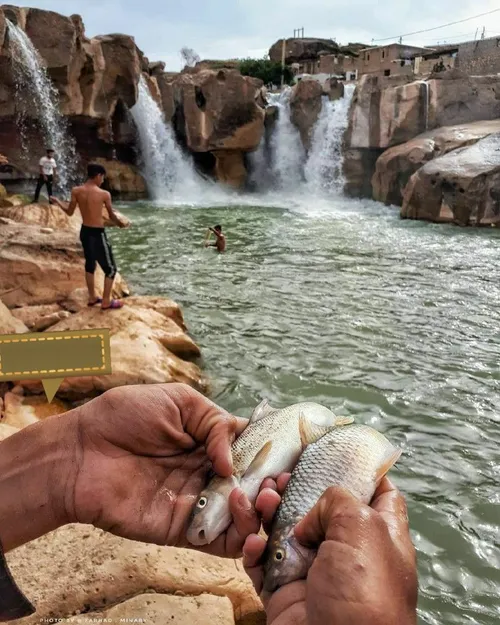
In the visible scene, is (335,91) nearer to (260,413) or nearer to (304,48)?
(260,413)

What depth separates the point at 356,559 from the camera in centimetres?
161

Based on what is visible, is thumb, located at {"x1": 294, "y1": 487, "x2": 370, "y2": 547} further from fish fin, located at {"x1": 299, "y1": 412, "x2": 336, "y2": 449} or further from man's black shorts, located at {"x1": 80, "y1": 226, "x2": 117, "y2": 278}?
man's black shorts, located at {"x1": 80, "y1": 226, "x2": 117, "y2": 278}

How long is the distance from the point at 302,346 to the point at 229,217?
14067 millimetres

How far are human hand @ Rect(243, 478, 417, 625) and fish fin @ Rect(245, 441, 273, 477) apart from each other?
618 millimetres

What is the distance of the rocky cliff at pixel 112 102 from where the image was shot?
20484 mm

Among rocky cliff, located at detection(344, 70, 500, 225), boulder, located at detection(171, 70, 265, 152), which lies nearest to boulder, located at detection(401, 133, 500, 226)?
rocky cliff, located at detection(344, 70, 500, 225)

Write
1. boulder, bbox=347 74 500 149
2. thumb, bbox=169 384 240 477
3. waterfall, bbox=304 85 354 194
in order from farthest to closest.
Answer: waterfall, bbox=304 85 354 194 < boulder, bbox=347 74 500 149 < thumb, bbox=169 384 240 477

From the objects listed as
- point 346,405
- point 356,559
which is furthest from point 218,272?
point 356,559

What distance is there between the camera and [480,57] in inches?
1339

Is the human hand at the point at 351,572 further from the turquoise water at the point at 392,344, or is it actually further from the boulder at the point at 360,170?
the boulder at the point at 360,170

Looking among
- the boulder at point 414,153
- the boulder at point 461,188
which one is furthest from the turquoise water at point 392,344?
the boulder at point 414,153

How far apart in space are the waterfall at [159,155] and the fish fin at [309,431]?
2586cm

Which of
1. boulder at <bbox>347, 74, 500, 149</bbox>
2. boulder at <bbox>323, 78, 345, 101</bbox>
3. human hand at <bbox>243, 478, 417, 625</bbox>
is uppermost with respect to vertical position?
boulder at <bbox>323, 78, 345, 101</bbox>

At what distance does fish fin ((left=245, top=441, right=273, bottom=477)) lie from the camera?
2527mm
